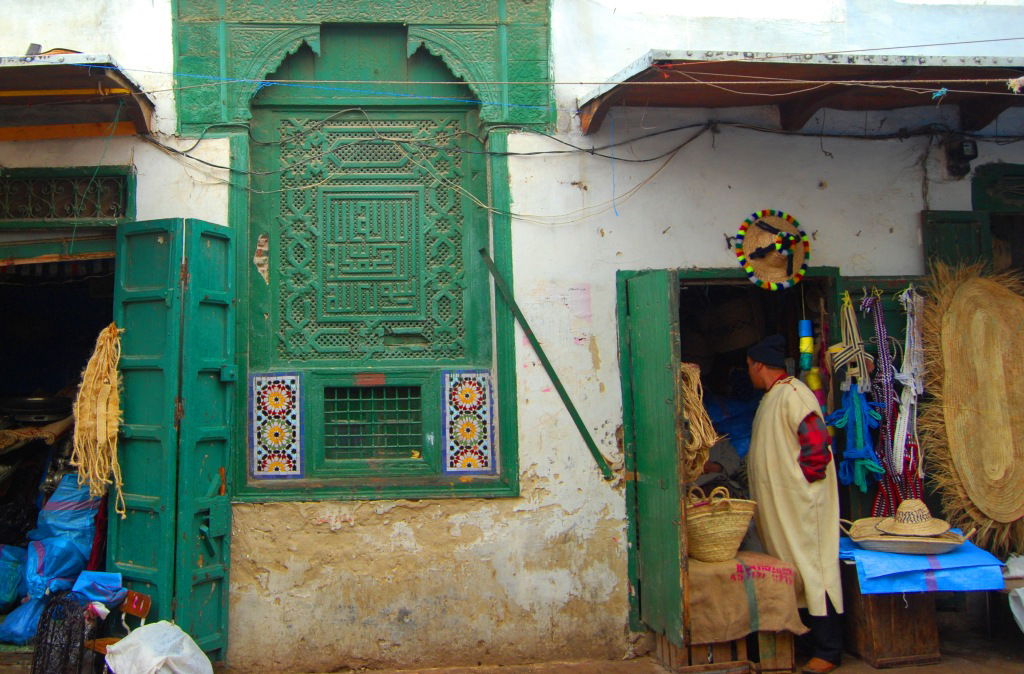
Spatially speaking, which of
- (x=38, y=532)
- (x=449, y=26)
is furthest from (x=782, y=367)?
(x=38, y=532)

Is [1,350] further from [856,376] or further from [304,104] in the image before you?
[856,376]

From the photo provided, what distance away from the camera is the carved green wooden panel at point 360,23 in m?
5.10

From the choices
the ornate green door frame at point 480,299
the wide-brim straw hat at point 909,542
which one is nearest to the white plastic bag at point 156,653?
the ornate green door frame at point 480,299

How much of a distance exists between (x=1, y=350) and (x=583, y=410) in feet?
16.7

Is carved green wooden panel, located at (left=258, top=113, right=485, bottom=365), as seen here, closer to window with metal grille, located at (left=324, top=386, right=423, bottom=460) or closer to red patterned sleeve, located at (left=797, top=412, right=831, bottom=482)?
window with metal grille, located at (left=324, top=386, right=423, bottom=460)

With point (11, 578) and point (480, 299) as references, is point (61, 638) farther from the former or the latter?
point (480, 299)

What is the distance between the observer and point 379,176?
5.30 metres

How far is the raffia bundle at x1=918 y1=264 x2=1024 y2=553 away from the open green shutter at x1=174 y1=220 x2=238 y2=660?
4.26 m

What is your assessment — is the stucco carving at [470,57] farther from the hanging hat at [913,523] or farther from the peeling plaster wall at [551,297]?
the hanging hat at [913,523]

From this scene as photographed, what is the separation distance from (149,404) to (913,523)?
4.33m

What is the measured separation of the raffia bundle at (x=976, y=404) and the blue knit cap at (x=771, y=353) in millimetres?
922

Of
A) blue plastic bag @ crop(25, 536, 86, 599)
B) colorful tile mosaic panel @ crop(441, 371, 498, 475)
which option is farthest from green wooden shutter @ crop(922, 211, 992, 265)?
blue plastic bag @ crop(25, 536, 86, 599)

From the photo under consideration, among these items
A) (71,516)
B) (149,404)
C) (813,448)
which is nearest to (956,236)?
(813,448)

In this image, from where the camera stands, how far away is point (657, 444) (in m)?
4.80
